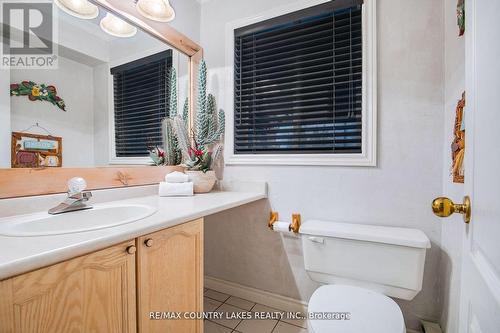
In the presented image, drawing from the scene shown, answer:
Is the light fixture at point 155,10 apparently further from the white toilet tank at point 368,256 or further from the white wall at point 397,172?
the white toilet tank at point 368,256

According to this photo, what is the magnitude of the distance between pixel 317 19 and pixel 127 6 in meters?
1.13

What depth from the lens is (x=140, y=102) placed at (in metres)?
1.46

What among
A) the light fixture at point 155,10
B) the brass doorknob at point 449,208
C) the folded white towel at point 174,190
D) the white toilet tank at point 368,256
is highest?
the light fixture at point 155,10

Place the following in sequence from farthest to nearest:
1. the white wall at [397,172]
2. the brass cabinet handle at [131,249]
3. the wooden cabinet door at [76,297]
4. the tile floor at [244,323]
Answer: the tile floor at [244,323], the white wall at [397,172], the brass cabinet handle at [131,249], the wooden cabinet door at [76,297]

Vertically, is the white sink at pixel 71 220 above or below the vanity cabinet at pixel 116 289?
above

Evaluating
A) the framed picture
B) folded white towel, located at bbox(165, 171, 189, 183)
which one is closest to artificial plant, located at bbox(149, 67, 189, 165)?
folded white towel, located at bbox(165, 171, 189, 183)

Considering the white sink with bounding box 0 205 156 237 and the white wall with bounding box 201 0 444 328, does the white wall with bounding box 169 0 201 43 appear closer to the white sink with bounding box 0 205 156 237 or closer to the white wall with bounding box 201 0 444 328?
the white wall with bounding box 201 0 444 328

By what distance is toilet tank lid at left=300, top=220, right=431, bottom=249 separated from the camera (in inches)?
41.1

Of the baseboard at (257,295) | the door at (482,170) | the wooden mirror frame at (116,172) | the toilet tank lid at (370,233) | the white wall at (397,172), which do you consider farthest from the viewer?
the baseboard at (257,295)

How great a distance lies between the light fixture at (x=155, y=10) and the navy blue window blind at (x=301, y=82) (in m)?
0.50

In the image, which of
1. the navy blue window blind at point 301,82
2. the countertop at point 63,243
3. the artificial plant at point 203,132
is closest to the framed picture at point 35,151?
the countertop at point 63,243

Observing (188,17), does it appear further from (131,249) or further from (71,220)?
(131,249)

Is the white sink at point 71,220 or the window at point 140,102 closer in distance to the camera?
the white sink at point 71,220

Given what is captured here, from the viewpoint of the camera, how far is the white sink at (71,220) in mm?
729
